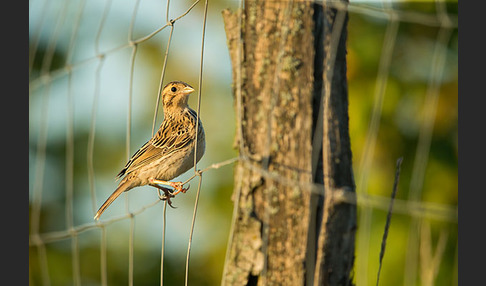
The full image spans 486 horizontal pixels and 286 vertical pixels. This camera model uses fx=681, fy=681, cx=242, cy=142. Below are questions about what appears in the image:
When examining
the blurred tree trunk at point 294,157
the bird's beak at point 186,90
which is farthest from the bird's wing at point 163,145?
the blurred tree trunk at point 294,157

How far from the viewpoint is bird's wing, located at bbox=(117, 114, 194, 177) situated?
5.57m

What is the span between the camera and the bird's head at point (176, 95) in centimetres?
597

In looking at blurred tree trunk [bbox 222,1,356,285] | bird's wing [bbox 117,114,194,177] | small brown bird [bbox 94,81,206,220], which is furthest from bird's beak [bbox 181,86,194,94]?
blurred tree trunk [bbox 222,1,356,285]

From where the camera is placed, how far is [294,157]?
289 centimetres

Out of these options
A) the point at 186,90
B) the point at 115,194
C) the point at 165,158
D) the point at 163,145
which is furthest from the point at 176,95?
the point at 115,194

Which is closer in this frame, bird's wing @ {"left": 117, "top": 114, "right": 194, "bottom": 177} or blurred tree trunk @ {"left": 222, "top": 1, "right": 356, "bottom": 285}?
blurred tree trunk @ {"left": 222, "top": 1, "right": 356, "bottom": 285}

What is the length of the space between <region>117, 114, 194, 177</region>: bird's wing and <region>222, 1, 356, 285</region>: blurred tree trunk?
2591 mm

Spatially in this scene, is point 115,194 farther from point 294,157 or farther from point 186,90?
point 294,157

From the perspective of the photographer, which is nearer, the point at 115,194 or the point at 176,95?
the point at 115,194

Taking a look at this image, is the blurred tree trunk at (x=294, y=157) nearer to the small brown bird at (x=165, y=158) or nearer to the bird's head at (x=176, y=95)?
the small brown bird at (x=165, y=158)

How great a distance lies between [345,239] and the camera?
2.92 meters

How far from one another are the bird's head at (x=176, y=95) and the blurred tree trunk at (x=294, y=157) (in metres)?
2.97

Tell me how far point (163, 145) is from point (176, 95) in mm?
572

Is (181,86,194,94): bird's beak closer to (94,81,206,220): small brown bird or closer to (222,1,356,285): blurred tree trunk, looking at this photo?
(94,81,206,220): small brown bird
